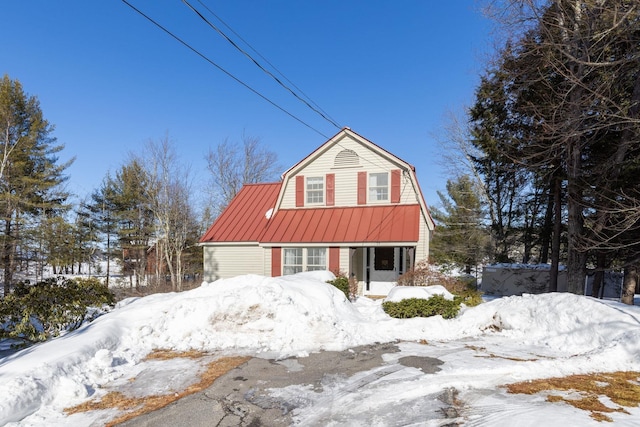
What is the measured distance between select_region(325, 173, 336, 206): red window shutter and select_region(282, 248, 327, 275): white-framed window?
8.39 ft

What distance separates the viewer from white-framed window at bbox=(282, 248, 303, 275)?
1506 centimetres

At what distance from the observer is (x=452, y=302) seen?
836 cm

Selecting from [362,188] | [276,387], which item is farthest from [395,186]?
[276,387]

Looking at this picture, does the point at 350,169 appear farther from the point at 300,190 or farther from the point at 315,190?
the point at 300,190

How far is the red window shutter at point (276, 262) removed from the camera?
594 inches

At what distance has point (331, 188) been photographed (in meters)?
15.8

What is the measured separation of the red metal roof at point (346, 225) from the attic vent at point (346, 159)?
2.18m

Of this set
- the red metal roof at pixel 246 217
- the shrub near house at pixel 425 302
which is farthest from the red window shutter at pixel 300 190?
the shrub near house at pixel 425 302

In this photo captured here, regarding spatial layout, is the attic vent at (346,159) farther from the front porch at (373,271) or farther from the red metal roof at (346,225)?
the front porch at (373,271)

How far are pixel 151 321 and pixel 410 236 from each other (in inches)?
389

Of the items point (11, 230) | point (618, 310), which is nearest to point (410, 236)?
point (618, 310)

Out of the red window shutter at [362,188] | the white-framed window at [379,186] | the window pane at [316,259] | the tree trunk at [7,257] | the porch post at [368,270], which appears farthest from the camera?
the tree trunk at [7,257]

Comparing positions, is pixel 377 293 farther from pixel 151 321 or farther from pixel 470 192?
pixel 470 192

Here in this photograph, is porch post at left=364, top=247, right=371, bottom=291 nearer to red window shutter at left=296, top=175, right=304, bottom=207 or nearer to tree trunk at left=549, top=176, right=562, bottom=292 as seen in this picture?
red window shutter at left=296, top=175, right=304, bottom=207
